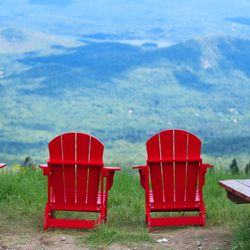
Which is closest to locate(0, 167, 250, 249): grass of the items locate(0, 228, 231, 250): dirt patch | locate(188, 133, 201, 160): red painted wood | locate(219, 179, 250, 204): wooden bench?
locate(0, 228, 231, 250): dirt patch

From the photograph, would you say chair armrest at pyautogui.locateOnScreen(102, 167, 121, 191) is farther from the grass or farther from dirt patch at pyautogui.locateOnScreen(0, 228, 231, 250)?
dirt patch at pyautogui.locateOnScreen(0, 228, 231, 250)

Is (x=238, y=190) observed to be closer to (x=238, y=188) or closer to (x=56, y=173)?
(x=238, y=188)

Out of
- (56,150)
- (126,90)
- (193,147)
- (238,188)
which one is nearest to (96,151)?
(56,150)

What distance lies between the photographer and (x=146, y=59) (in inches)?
6663

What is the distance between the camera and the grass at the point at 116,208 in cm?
527

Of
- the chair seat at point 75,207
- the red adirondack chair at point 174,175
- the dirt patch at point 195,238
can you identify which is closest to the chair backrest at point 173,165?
the red adirondack chair at point 174,175

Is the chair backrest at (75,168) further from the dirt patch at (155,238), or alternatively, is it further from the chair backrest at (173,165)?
the chair backrest at (173,165)

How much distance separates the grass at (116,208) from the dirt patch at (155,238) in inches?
4.0

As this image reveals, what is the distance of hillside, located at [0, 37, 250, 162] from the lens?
117375 millimetres

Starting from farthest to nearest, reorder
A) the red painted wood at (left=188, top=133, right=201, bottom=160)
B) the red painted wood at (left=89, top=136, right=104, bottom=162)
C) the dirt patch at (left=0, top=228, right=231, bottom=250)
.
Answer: the red painted wood at (left=188, top=133, right=201, bottom=160) → the red painted wood at (left=89, top=136, right=104, bottom=162) → the dirt patch at (left=0, top=228, right=231, bottom=250)

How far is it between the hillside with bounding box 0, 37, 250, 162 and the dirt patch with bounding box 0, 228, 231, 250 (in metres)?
89.6

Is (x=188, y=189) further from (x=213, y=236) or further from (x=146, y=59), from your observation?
(x=146, y=59)

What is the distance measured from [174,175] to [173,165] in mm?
88

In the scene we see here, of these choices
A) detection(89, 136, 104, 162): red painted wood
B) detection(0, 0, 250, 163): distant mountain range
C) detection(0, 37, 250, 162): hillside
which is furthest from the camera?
detection(0, 0, 250, 163): distant mountain range
